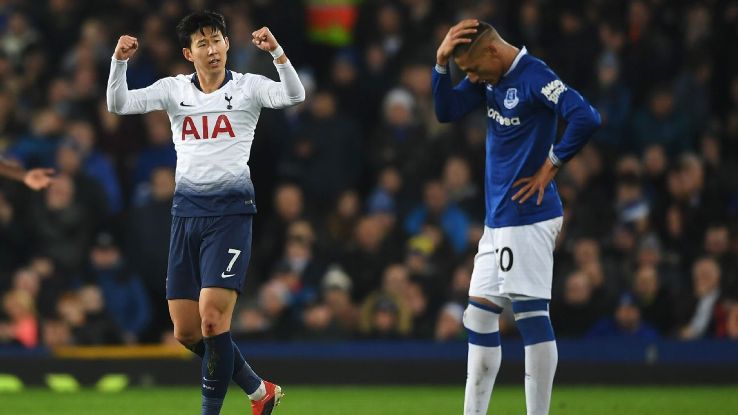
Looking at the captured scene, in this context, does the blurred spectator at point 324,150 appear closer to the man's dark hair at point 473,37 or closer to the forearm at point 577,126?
the man's dark hair at point 473,37

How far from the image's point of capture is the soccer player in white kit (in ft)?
28.6

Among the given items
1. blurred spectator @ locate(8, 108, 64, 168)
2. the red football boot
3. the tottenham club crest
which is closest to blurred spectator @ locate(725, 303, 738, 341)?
the red football boot

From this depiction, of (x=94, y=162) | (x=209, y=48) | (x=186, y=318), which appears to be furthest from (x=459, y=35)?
(x=94, y=162)

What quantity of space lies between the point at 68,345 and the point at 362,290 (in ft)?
9.62

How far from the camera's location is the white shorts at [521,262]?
841 cm

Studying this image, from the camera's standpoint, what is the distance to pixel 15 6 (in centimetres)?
1712

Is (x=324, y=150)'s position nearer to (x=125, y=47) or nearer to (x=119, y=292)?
(x=119, y=292)

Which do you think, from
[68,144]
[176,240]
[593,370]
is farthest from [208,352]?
[68,144]

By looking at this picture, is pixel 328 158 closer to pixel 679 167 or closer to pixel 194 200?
pixel 679 167

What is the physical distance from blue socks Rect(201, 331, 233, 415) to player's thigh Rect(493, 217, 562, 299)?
1692mm

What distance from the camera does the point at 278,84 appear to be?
8.88 meters

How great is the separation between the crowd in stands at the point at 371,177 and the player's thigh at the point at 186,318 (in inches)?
193

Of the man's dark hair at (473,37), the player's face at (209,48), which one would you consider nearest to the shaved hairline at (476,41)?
the man's dark hair at (473,37)

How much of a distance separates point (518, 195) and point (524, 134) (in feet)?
1.20
